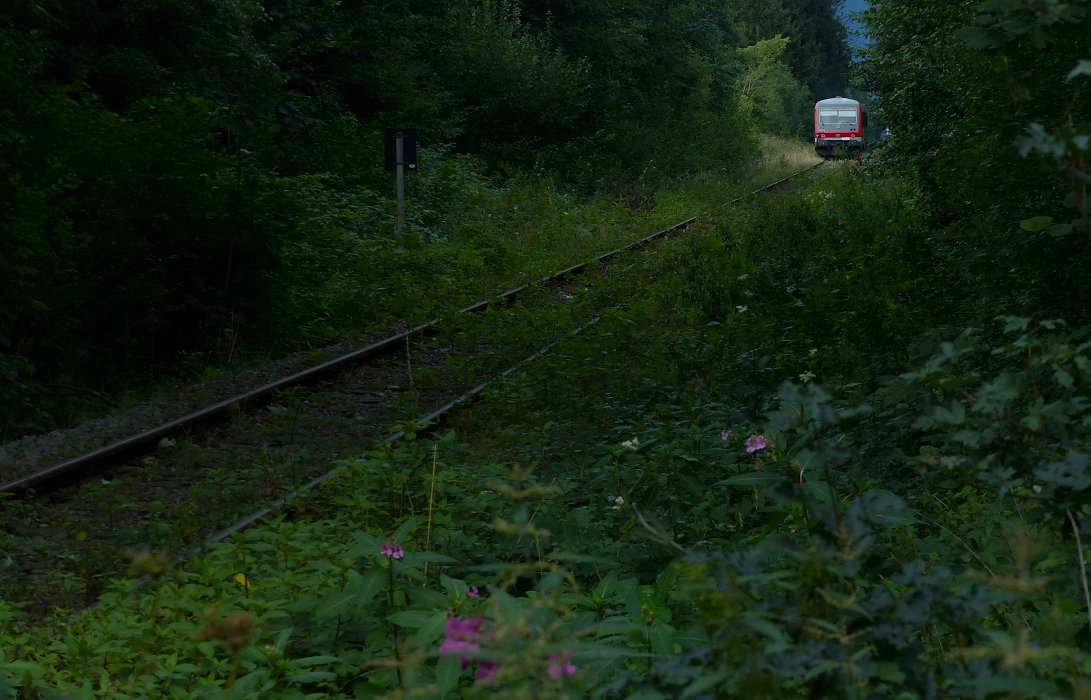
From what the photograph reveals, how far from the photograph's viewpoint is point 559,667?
1991 millimetres

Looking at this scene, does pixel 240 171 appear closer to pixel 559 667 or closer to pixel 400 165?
pixel 400 165

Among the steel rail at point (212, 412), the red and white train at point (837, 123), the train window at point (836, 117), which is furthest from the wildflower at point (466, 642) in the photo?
the train window at point (836, 117)

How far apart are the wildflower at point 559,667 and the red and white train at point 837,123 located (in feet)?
139

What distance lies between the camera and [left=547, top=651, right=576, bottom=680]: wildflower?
6.40 feet

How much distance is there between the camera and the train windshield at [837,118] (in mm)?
42938

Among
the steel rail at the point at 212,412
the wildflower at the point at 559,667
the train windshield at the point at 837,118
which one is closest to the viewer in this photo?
the wildflower at the point at 559,667

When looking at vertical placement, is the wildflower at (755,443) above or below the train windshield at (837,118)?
below

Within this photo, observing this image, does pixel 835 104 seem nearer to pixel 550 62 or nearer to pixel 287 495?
pixel 550 62

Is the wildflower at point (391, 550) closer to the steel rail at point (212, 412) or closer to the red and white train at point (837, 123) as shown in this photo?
the steel rail at point (212, 412)

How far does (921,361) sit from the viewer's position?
12.7ft

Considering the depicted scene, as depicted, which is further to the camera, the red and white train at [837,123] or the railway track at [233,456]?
the red and white train at [837,123]

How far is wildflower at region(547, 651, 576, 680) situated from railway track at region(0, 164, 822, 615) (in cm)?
340

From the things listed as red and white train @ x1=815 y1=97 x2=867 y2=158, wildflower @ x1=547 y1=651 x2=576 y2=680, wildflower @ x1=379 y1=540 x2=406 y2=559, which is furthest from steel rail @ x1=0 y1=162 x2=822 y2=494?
red and white train @ x1=815 y1=97 x2=867 y2=158

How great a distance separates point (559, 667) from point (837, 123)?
44.1 metres
